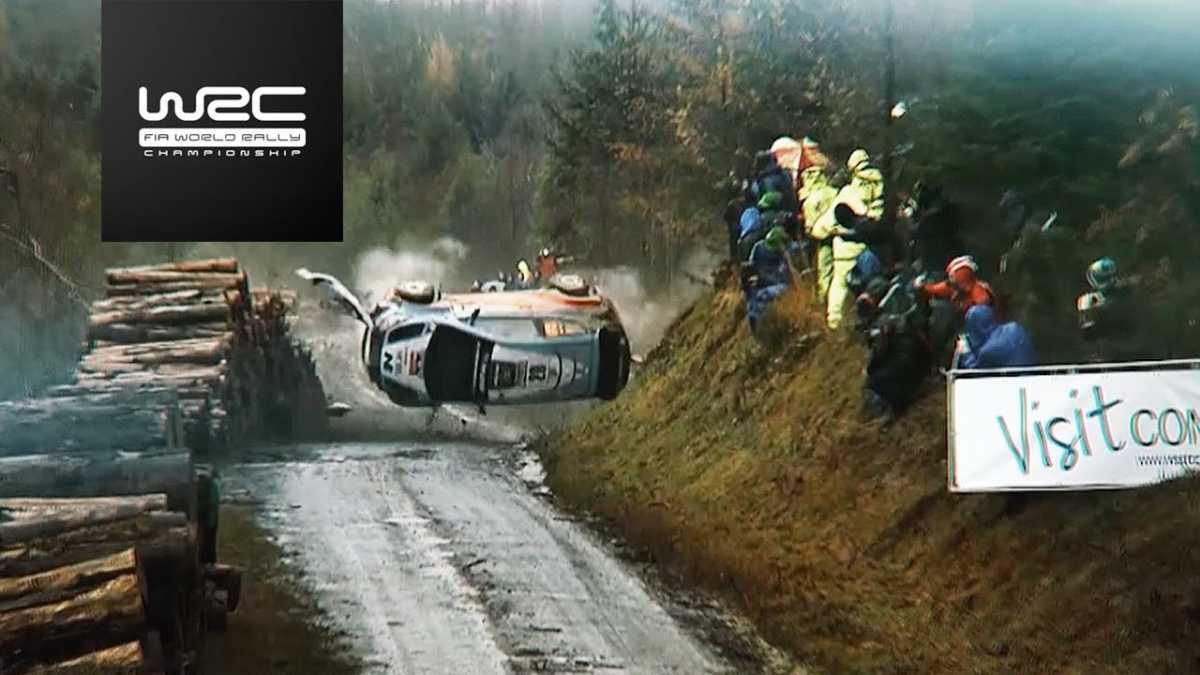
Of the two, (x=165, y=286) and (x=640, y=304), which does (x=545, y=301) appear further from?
(x=165, y=286)

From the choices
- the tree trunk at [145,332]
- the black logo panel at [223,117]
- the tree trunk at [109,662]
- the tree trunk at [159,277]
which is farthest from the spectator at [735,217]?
the tree trunk at [109,662]

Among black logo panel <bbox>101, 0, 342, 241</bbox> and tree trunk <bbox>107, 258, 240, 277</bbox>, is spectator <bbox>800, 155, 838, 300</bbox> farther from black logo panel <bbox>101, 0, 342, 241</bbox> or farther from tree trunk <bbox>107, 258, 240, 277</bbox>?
tree trunk <bbox>107, 258, 240, 277</bbox>

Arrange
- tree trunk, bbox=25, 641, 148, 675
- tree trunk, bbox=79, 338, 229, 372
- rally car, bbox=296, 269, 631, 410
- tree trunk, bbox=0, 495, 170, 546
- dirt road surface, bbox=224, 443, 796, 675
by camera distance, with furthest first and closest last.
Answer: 1. rally car, bbox=296, 269, 631, 410
2. tree trunk, bbox=79, 338, 229, 372
3. dirt road surface, bbox=224, 443, 796, 675
4. tree trunk, bbox=0, 495, 170, 546
5. tree trunk, bbox=25, 641, 148, 675

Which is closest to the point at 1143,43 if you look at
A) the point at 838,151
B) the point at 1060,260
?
the point at 1060,260

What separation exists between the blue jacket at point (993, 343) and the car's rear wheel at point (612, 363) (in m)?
0.96

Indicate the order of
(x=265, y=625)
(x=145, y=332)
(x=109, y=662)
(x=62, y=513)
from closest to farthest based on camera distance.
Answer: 1. (x=109, y=662)
2. (x=62, y=513)
3. (x=265, y=625)
4. (x=145, y=332)

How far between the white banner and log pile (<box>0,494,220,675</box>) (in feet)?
7.08

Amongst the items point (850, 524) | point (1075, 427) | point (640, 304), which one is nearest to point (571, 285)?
point (640, 304)

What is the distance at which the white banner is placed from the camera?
4.14 metres

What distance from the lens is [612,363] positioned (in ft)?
13.9

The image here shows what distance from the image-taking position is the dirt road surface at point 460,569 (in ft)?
13.1

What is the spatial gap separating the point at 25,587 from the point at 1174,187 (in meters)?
3.39

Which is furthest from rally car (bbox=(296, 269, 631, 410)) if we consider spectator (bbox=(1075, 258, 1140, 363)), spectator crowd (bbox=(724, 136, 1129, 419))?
spectator (bbox=(1075, 258, 1140, 363))

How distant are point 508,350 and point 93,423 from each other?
3.82ft
